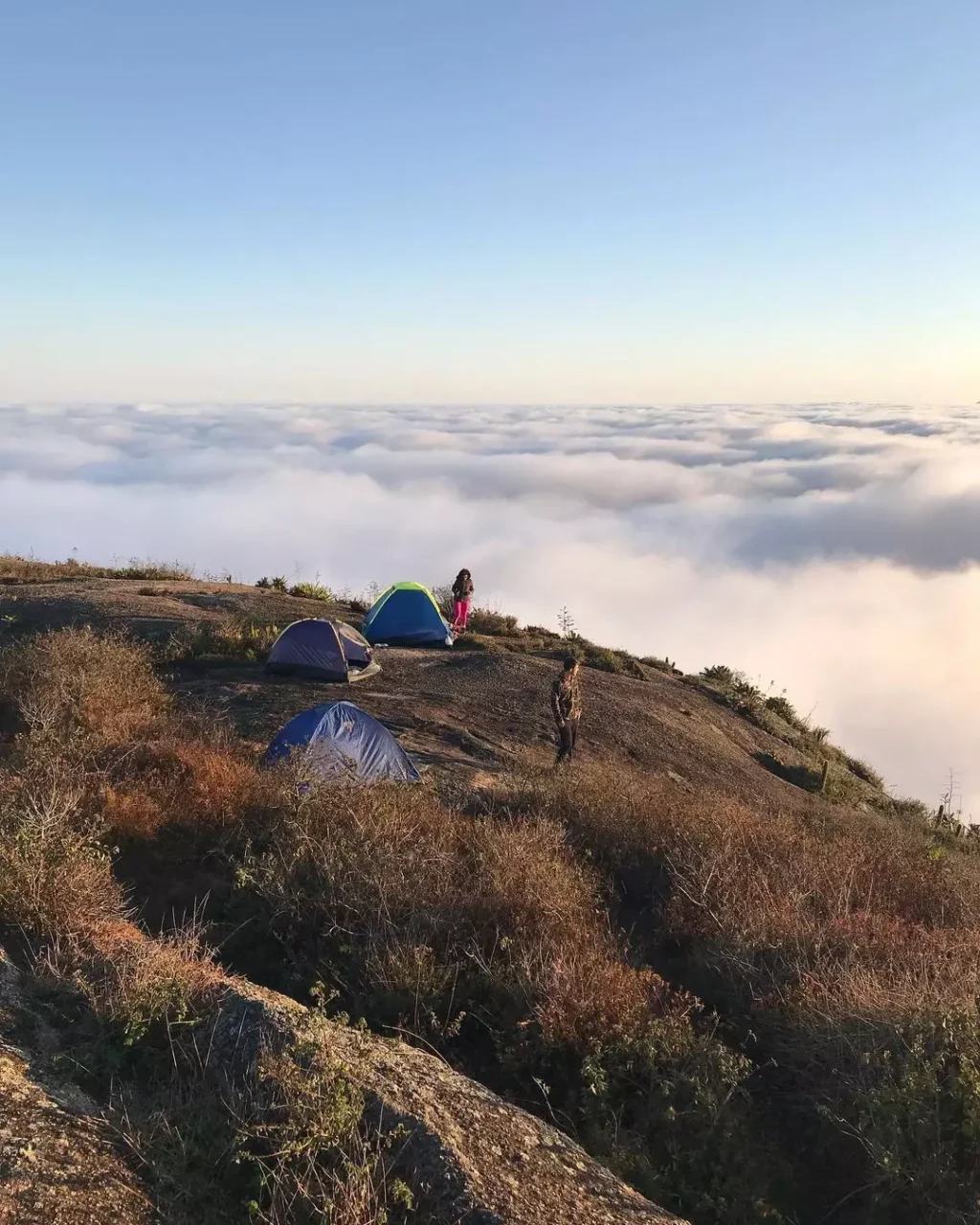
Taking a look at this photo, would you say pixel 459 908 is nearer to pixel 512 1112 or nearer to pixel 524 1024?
pixel 524 1024

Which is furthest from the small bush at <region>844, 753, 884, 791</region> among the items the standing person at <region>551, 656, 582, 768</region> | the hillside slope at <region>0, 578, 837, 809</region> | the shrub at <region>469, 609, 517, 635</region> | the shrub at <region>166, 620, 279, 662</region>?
the shrub at <region>166, 620, 279, 662</region>

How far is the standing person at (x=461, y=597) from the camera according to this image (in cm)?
1830

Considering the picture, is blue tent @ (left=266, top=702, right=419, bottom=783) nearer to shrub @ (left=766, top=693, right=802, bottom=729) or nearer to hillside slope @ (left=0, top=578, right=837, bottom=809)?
hillside slope @ (left=0, top=578, right=837, bottom=809)

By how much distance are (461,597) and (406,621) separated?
168 cm

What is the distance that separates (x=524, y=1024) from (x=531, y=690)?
403 inches

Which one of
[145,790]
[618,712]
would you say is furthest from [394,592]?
[145,790]

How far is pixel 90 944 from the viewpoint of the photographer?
5.24 m

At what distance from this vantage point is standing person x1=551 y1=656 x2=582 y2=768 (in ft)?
37.4

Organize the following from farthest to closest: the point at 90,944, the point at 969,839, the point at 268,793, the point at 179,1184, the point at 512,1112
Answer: the point at 969,839 < the point at 268,793 < the point at 90,944 < the point at 512,1112 < the point at 179,1184

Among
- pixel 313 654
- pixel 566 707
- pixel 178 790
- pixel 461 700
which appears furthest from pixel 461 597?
pixel 178 790

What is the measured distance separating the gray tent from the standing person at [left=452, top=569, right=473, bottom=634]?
4.47 metres

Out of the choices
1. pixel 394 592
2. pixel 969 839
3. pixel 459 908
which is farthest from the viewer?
pixel 394 592

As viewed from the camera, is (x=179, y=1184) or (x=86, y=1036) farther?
(x=86, y=1036)

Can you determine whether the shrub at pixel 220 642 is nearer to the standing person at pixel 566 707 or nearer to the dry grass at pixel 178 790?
the dry grass at pixel 178 790
